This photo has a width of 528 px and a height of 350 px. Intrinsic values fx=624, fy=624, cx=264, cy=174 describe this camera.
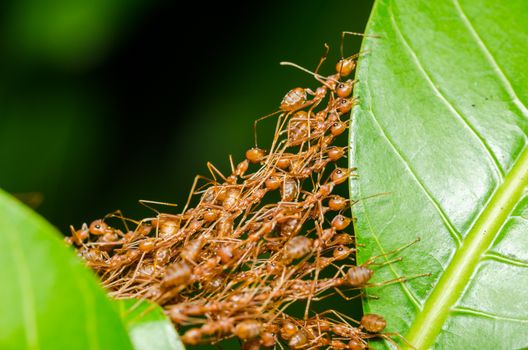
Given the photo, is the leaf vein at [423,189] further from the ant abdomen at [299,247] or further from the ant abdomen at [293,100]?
the ant abdomen at [293,100]

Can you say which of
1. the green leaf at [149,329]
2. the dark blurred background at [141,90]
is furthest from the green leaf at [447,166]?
the dark blurred background at [141,90]

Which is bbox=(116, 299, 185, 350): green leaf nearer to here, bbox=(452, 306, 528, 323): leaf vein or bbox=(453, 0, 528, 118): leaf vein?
bbox=(452, 306, 528, 323): leaf vein

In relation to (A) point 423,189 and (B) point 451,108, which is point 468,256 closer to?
(A) point 423,189

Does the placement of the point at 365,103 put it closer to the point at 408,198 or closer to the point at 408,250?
the point at 408,198

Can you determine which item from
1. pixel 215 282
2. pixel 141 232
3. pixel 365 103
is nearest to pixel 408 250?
pixel 365 103

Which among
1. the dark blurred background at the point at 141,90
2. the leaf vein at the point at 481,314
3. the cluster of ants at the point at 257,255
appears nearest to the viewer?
the leaf vein at the point at 481,314

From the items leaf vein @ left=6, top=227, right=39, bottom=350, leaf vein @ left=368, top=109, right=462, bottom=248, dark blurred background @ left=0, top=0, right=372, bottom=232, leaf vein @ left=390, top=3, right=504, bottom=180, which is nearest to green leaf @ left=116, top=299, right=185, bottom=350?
leaf vein @ left=6, top=227, right=39, bottom=350

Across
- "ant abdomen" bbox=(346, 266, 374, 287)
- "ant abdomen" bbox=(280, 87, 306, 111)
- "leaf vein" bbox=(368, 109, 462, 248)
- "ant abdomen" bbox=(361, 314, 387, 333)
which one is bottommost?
"ant abdomen" bbox=(361, 314, 387, 333)
